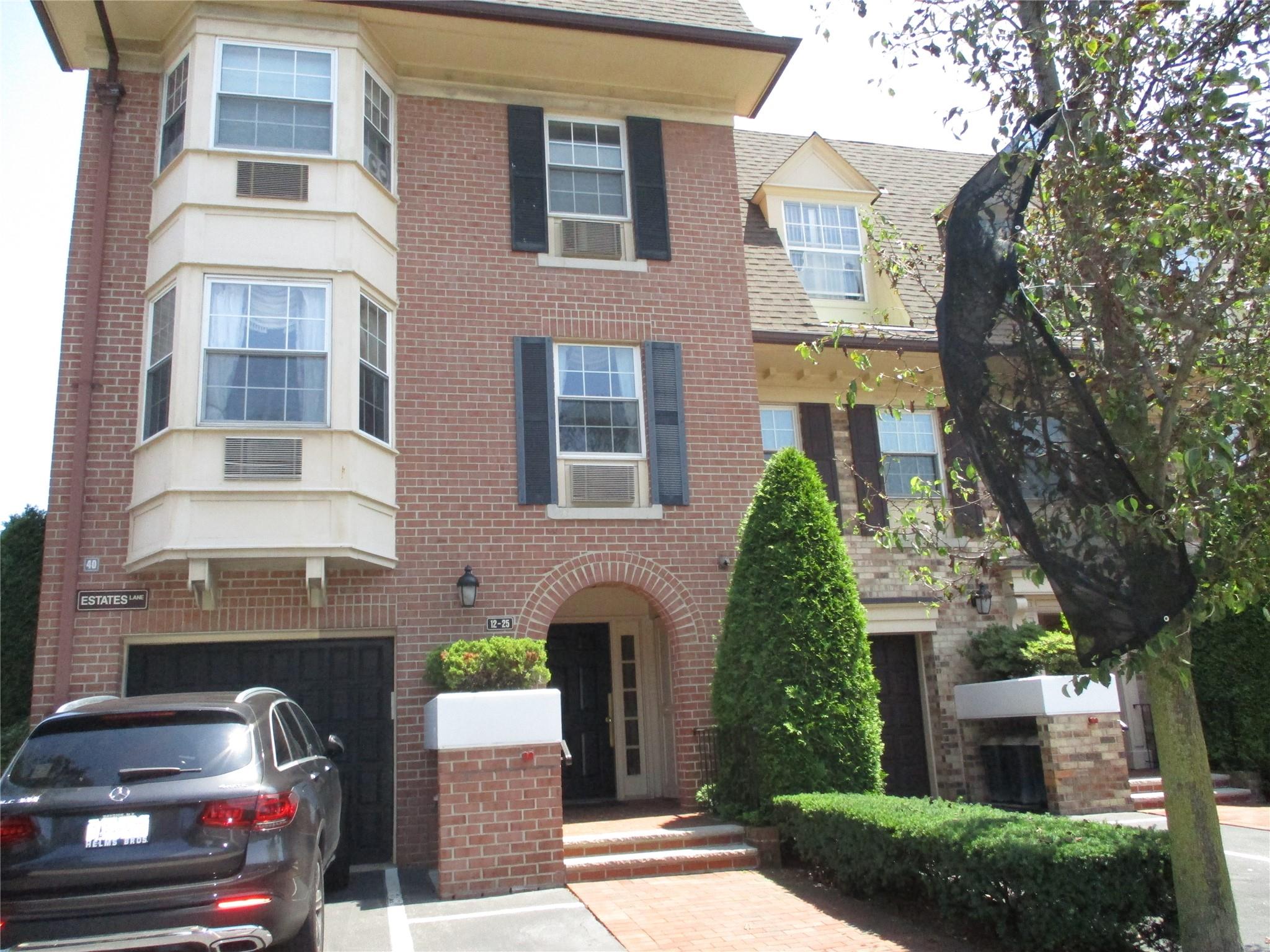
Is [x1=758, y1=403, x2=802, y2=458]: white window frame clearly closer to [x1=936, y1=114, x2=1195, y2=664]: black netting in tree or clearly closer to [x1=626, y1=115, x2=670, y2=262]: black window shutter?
[x1=626, y1=115, x2=670, y2=262]: black window shutter

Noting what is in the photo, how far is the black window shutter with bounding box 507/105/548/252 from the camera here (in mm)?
12539

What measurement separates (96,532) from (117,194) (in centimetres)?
384

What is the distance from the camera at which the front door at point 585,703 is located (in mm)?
13719

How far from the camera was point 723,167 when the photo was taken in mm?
13570

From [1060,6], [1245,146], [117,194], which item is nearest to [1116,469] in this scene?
[1245,146]

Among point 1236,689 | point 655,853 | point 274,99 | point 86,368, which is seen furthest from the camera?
point 1236,689

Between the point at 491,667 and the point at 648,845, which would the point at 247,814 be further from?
the point at 648,845

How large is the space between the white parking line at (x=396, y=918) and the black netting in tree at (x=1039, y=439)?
16.2 feet

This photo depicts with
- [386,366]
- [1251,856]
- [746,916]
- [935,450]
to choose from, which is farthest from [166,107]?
[1251,856]

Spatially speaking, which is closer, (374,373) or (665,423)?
(374,373)

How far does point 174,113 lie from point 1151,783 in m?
14.0

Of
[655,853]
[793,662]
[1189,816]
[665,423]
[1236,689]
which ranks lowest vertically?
[655,853]

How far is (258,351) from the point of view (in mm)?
10742

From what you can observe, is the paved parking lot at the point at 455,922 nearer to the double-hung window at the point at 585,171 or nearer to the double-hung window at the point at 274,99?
the double-hung window at the point at 274,99
